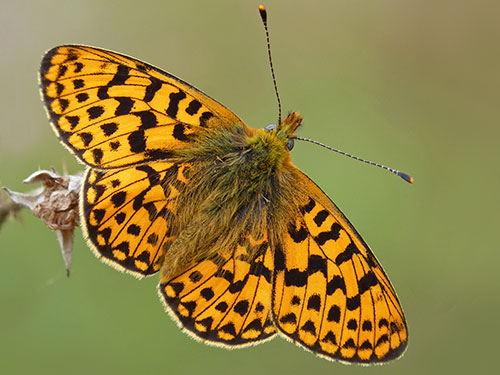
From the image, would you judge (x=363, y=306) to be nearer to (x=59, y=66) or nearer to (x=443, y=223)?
(x=59, y=66)

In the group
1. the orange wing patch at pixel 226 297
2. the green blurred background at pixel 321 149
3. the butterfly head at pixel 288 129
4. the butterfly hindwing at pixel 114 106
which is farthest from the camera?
the green blurred background at pixel 321 149

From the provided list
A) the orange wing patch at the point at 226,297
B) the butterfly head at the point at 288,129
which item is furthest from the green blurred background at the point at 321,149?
the butterfly head at the point at 288,129

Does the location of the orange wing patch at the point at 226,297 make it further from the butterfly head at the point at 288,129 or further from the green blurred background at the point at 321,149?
the green blurred background at the point at 321,149

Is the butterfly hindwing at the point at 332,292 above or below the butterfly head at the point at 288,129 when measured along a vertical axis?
below

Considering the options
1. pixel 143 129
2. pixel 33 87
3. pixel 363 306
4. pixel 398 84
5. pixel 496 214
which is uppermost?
pixel 398 84

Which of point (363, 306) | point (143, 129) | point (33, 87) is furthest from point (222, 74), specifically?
point (363, 306)

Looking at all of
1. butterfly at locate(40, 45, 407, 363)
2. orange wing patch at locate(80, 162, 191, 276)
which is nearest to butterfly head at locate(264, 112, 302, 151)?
butterfly at locate(40, 45, 407, 363)

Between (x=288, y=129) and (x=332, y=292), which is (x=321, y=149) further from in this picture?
(x=332, y=292)
